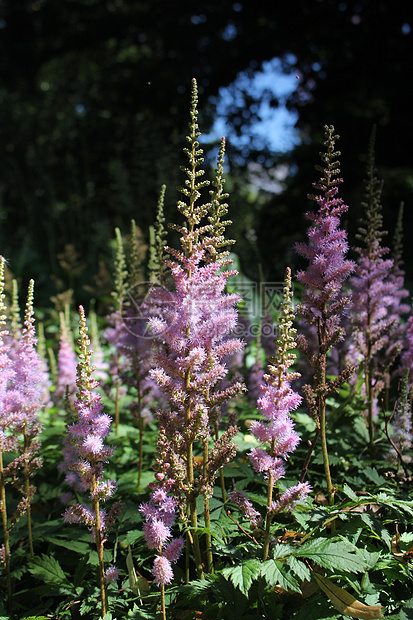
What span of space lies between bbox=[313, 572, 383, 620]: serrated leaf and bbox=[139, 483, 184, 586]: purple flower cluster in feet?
1.83

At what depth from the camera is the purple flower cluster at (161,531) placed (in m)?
1.80

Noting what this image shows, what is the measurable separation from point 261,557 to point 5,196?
44.8ft

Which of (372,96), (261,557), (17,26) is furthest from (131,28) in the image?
(261,557)

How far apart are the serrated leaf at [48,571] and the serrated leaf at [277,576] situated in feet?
3.22

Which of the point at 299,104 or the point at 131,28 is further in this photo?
the point at 131,28

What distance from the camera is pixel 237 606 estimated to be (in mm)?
1798

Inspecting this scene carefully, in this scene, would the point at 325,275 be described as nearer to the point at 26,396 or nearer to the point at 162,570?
the point at 162,570

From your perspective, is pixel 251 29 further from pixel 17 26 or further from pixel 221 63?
pixel 17 26

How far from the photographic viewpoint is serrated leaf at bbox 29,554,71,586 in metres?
2.17

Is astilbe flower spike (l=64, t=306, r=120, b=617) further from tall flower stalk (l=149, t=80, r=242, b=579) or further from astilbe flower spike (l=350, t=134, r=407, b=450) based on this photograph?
astilbe flower spike (l=350, t=134, r=407, b=450)

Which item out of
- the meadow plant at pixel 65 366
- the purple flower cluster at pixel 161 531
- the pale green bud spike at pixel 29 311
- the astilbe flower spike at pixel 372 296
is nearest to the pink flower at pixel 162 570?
the purple flower cluster at pixel 161 531

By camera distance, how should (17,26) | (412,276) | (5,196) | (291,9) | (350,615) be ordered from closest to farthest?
1. (350,615)
2. (412,276)
3. (291,9)
4. (17,26)
5. (5,196)

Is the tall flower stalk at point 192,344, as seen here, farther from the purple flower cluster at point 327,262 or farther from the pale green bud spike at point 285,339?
the purple flower cluster at point 327,262

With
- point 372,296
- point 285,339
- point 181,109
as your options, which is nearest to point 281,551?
point 285,339
